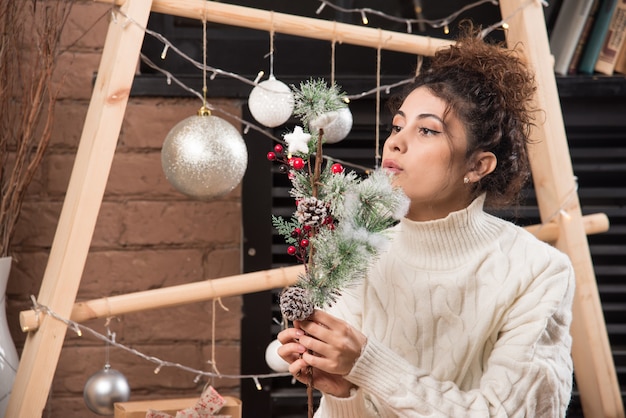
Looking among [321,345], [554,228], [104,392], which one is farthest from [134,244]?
[321,345]

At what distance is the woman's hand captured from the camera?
1166mm

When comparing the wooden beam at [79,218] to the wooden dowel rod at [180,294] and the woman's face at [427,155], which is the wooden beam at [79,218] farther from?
the woman's face at [427,155]

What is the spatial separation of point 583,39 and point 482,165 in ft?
3.11

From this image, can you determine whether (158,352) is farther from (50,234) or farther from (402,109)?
(402,109)

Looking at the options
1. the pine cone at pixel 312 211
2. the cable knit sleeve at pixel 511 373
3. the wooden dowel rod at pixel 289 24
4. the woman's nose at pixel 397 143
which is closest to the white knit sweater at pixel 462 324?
the cable knit sleeve at pixel 511 373

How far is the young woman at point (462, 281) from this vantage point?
1278mm

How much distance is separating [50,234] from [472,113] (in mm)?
1145

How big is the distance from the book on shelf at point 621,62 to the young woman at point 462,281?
806 millimetres

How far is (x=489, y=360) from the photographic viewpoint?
52.1 inches

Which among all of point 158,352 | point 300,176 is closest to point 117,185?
point 158,352

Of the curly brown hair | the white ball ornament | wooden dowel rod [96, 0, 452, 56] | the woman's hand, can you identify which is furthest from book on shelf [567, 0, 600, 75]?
the woman's hand

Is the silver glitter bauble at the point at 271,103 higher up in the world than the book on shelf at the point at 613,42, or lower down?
lower down

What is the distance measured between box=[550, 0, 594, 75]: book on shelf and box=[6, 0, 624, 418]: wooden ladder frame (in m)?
0.39

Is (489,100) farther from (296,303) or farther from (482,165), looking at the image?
(296,303)
